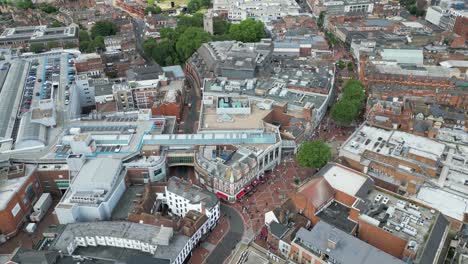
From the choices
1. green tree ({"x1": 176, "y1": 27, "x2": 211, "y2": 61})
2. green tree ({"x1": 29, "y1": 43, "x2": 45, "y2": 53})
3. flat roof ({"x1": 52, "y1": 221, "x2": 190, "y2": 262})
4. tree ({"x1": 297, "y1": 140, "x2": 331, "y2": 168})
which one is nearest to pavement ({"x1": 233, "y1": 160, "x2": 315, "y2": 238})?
tree ({"x1": 297, "y1": 140, "x2": 331, "y2": 168})

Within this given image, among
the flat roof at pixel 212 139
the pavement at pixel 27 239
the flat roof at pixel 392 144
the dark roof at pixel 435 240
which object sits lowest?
the pavement at pixel 27 239

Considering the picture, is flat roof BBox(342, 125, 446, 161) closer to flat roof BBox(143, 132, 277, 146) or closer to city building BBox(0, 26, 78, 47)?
flat roof BBox(143, 132, 277, 146)

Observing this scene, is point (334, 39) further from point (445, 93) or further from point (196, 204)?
point (196, 204)

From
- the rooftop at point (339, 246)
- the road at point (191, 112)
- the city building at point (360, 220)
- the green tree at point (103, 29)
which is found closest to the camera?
the rooftop at point (339, 246)

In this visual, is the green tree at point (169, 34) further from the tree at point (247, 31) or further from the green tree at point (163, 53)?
the tree at point (247, 31)

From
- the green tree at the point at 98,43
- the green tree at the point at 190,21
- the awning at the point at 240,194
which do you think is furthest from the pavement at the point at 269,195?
the green tree at the point at 190,21

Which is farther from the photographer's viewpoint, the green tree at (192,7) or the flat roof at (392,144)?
the green tree at (192,7)

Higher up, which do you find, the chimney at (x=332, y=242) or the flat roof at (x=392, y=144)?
the flat roof at (x=392, y=144)
